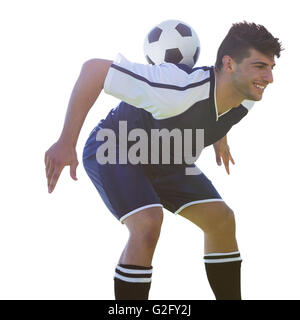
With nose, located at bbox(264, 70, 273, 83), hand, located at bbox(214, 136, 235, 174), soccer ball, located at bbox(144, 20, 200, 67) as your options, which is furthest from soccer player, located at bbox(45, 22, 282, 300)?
hand, located at bbox(214, 136, 235, 174)

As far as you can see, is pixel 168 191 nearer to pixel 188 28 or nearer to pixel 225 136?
pixel 225 136

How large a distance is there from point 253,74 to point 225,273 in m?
1.40

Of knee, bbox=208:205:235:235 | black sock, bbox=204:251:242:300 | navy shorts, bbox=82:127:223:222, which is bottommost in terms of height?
black sock, bbox=204:251:242:300

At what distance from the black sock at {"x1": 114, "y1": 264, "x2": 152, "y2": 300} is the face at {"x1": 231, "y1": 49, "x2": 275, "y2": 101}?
1.34m

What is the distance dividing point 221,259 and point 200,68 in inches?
52.6

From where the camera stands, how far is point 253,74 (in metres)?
4.66

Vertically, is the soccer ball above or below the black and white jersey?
above

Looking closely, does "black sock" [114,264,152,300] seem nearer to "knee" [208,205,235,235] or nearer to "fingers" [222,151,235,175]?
"knee" [208,205,235,235]

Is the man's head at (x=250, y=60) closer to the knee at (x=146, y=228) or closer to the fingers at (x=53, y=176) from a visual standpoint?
the knee at (x=146, y=228)

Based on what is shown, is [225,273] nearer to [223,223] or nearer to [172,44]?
[223,223]

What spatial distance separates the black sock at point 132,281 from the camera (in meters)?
4.40

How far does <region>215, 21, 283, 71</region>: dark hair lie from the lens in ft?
15.4

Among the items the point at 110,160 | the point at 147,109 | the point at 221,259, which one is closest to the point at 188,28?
the point at 147,109

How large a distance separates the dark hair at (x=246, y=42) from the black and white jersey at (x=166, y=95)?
0.18 m
